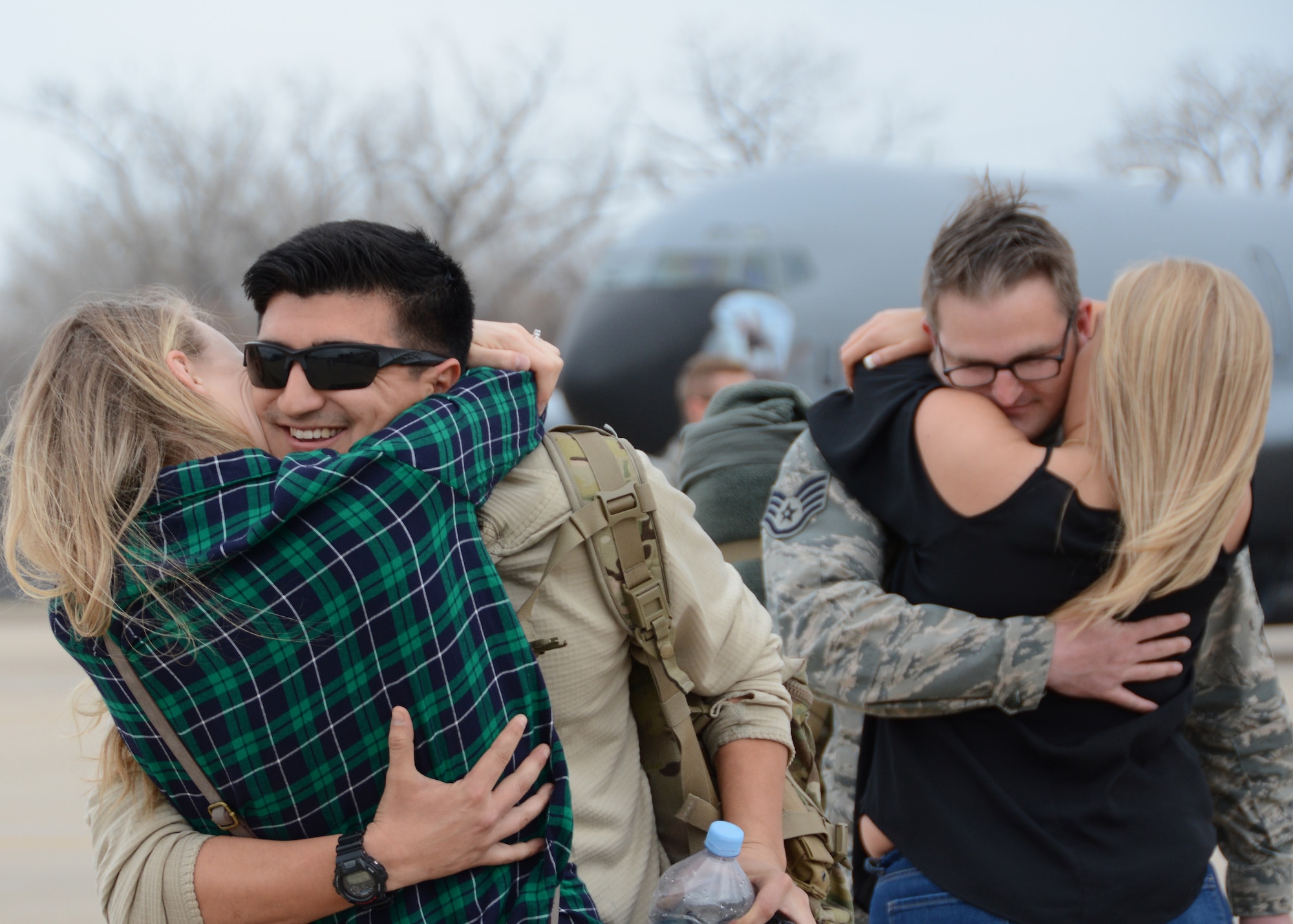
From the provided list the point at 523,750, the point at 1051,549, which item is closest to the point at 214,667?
the point at 523,750

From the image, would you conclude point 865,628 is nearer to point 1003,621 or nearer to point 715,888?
point 1003,621

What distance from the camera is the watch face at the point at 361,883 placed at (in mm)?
1255

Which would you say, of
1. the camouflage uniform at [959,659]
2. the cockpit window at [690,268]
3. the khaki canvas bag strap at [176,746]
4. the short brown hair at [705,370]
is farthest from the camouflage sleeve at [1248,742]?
the cockpit window at [690,268]

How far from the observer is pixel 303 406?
1471 mm

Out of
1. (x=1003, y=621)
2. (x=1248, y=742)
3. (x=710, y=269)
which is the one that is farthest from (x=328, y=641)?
(x=710, y=269)

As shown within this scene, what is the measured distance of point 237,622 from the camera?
1.23m

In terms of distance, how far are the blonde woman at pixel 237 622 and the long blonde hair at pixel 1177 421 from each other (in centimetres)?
95

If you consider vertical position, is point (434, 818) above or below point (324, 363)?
below

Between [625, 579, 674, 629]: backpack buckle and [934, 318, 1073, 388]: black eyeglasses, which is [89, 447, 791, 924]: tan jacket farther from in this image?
[934, 318, 1073, 388]: black eyeglasses

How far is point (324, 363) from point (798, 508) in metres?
0.90

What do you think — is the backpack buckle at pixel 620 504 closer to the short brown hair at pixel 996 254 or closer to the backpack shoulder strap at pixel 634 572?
the backpack shoulder strap at pixel 634 572

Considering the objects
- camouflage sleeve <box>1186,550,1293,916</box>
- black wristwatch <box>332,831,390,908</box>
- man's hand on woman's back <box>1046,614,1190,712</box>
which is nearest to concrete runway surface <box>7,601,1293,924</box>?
black wristwatch <box>332,831,390,908</box>

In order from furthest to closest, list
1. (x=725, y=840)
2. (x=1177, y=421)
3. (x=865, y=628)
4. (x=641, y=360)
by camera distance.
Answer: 1. (x=641, y=360)
2. (x=865, y=628)
3. (x=1177, y=421)
4. (x=725, y=840)

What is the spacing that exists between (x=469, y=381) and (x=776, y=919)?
33.2 inches
